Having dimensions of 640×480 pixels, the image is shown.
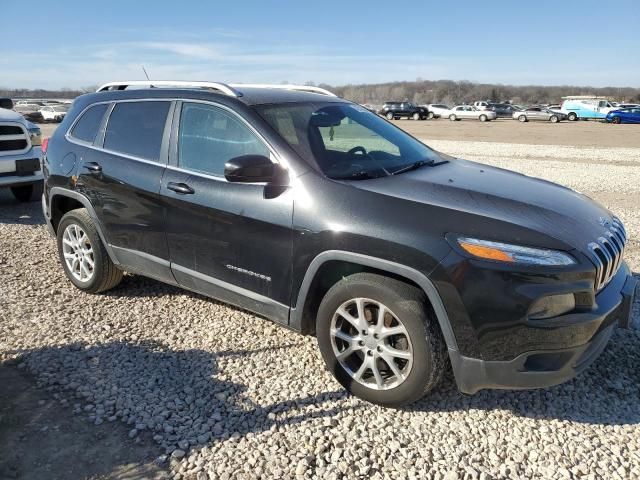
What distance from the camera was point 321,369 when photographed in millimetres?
3625

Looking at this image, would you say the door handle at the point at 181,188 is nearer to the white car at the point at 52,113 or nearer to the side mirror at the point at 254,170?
the side mirror at the point at 254,170

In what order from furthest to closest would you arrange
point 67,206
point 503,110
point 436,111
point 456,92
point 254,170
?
point 456,92
point 436,111
point 503,110
point 67,206
point 254,170

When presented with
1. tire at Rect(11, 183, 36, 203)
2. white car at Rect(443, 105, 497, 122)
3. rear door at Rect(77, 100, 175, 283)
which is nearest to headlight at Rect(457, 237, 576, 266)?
rear door at Rect(77, 100, 175, 283)

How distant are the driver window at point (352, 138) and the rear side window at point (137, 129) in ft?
4.24

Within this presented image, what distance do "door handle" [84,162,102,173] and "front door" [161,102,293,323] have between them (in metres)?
0.86

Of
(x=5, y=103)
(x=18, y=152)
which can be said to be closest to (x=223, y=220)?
(x=18, y=152)

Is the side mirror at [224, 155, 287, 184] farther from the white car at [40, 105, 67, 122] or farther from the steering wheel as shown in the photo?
the white car at [40, 105, 67, 122]

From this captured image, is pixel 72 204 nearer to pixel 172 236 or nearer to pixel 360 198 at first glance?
pixel 172 236

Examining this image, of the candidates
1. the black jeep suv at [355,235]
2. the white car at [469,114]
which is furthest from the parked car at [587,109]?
the black jeep suv at [355,235]

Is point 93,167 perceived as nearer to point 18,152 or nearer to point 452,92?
point 18,152

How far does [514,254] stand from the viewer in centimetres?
275

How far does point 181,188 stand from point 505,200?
2190 millimetres

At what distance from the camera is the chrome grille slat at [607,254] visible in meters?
2.90

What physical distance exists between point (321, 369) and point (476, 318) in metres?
1.26
